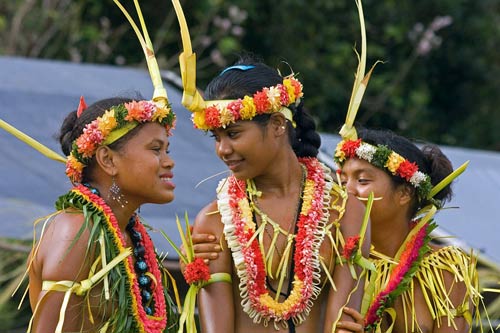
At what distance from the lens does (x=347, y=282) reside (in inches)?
169

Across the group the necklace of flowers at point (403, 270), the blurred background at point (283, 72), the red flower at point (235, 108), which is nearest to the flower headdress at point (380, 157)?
the necklace of flowers at point (403, 270)

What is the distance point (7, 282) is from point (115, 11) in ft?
18.5

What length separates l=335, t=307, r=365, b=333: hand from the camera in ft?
13.8

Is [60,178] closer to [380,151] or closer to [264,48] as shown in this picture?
[380,151]

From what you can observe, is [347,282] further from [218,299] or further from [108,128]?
[108,128]

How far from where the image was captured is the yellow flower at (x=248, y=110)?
4.16 metres

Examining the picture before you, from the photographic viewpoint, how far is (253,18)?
1130 centimetres

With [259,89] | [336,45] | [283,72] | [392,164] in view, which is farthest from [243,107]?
[283,72]

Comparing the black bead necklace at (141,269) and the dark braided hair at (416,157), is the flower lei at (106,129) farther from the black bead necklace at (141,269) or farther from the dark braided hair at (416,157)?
the dark braided hair at (416,157)

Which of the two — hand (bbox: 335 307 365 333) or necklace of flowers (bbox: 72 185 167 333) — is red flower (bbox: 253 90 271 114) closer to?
necklace of flowers (bbox: 72 185 167 333)

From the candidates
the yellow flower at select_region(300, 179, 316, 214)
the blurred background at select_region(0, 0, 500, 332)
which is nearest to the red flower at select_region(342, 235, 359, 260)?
the yellow flower at select_region(300, 179, 316, 214)

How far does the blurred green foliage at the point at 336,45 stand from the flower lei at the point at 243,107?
619 centimetres

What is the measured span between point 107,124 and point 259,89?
52 cm

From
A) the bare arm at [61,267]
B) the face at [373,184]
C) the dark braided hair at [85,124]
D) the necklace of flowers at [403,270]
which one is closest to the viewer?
the bare arm at [61,267]
